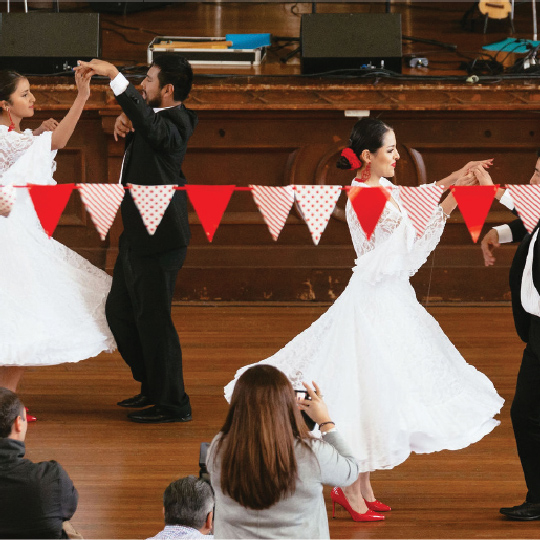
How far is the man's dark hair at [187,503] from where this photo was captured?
7.93 feet

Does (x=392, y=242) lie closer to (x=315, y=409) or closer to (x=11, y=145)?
(x=315, y=409)

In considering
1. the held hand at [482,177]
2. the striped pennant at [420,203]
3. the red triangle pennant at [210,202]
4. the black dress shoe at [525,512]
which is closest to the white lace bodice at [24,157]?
the red triangle pennant at [210,202]

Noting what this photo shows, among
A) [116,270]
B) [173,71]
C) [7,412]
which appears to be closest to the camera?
[7,412]

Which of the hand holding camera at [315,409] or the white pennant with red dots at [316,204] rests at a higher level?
the white pennant with red dots at [316,204]

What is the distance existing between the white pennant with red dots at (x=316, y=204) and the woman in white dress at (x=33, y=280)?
1.14 meters

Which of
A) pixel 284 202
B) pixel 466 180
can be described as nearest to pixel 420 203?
pixel 466 180

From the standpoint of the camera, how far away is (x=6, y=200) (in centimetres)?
387

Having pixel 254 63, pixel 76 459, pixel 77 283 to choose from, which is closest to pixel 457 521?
pixel 76 459

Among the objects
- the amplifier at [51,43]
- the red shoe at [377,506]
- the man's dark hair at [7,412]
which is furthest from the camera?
the amplifier at [51,43]

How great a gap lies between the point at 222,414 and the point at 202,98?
2.43 m

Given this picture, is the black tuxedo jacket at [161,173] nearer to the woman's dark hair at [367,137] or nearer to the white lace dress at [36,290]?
the white lace dress at [36,290]

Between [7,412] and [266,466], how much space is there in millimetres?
740

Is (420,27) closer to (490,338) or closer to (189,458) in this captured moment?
(490,338)

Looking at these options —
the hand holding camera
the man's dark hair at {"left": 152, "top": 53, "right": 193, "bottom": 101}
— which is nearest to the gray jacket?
the hand holding camera
